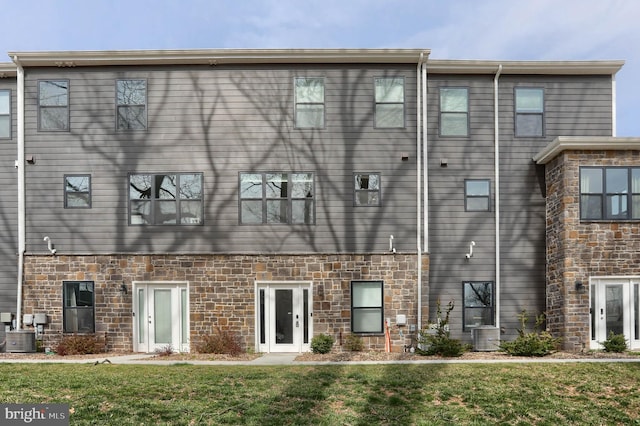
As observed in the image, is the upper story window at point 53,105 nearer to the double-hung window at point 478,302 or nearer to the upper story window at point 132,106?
the upper story window at point 132,106

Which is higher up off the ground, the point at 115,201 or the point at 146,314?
the point at 115,201

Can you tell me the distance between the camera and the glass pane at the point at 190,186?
47.6 ft

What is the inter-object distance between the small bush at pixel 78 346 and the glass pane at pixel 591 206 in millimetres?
13378

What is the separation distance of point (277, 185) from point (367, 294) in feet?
12.8

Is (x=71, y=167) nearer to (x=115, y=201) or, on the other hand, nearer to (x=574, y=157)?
(x=115, y=201)

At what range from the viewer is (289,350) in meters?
14.2

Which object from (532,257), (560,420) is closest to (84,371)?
(560,420)

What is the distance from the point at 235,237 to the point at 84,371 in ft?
17.0

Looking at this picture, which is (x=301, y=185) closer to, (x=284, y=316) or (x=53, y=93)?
(x=284, y=316)

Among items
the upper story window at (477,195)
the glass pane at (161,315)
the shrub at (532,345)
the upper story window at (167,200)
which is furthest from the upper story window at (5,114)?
the shrub at (532,345)

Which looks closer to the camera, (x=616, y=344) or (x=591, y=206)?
(x=616, y=344)

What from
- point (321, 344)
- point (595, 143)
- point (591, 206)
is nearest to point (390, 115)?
point (595, 143)

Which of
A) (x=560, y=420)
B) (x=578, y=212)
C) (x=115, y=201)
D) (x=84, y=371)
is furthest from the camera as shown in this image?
(x=115, y=201)

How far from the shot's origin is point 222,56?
1448 cm
